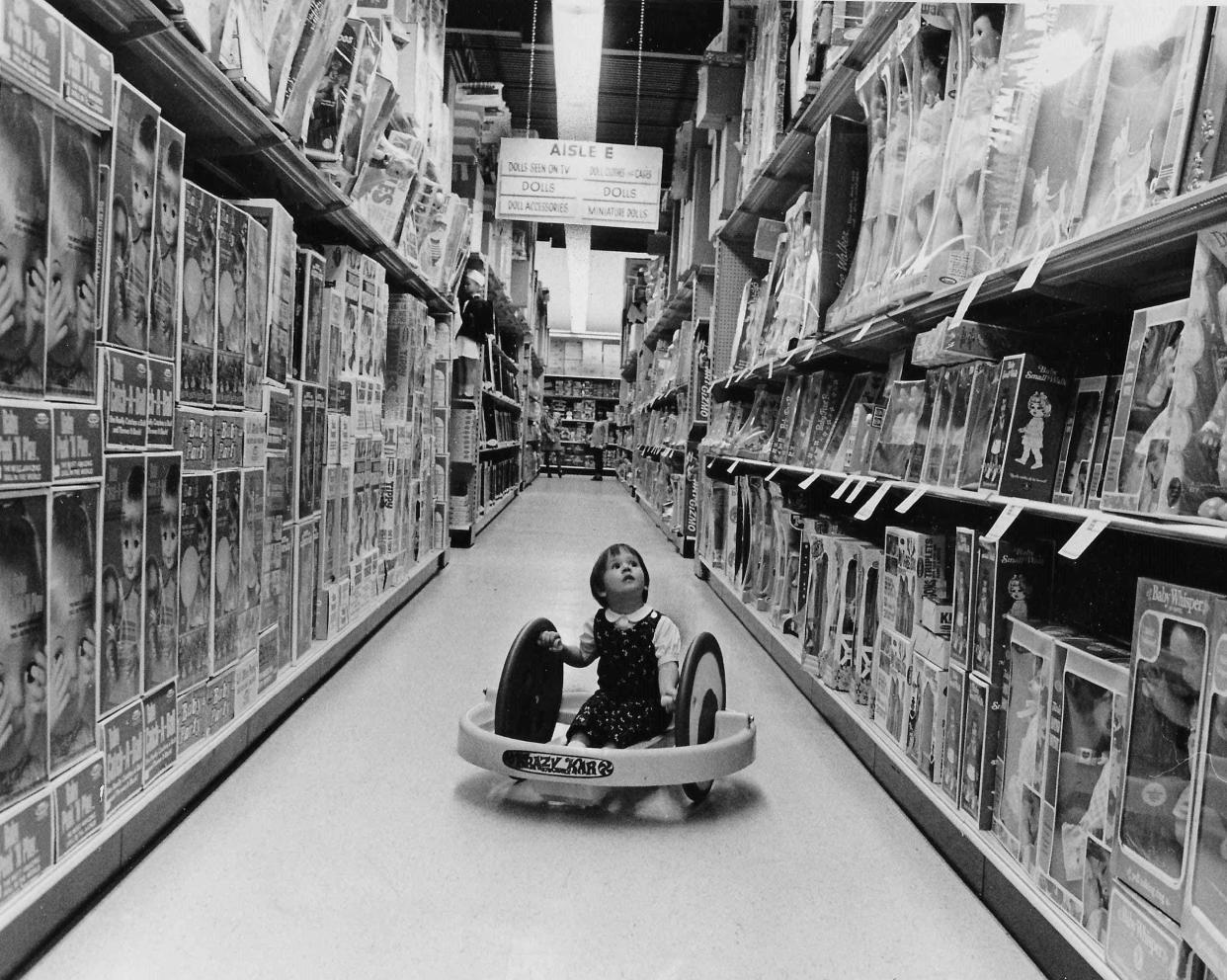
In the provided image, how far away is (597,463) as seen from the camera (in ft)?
57.5

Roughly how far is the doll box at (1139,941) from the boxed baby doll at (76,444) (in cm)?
144

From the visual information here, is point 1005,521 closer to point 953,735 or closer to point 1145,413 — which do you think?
point 1145,413

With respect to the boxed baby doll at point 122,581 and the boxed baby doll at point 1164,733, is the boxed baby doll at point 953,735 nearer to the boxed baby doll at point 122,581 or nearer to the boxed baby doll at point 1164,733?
the boxed baby doll at point 1164,733

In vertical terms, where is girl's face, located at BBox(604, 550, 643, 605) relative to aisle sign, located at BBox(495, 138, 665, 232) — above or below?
below

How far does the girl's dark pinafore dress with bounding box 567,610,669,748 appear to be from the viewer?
1.95 metres

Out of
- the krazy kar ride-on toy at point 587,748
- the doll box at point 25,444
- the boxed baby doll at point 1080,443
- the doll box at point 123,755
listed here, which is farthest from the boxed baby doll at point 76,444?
the boxed baby doll at point 1080,443

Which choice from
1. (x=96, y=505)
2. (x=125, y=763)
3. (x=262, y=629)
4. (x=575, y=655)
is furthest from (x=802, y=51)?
(x=125, y=763)

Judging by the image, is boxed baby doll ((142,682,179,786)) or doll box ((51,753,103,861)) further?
boxed baby doll ((142,682,179,786))

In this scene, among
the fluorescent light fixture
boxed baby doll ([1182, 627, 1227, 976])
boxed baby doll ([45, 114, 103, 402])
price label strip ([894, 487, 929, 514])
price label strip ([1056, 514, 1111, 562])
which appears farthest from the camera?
the fluorescent light fixture

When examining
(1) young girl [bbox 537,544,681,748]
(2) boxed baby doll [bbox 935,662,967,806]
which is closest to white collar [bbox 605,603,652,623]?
(1) young girl [bbox 537,544,681,748]

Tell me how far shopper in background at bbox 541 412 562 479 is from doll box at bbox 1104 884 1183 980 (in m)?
16.5

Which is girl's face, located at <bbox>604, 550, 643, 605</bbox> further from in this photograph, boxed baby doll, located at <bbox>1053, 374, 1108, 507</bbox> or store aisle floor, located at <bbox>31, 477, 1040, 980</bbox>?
boxed baby doll, located at <bbox>1053, 374, 1108, 507</bbox>

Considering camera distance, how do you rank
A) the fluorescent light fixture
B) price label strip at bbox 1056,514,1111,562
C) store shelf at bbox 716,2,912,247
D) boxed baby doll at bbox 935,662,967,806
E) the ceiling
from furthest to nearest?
the ceiling → the fluorescent light fixture → store shelf at bbox 716,2,912,247 → boxed baby doll at bbox 935,662,967,806 → price label strip at bbox 1056,514,1111,562

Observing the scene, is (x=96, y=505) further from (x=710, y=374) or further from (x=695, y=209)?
(x=695, y=209)
